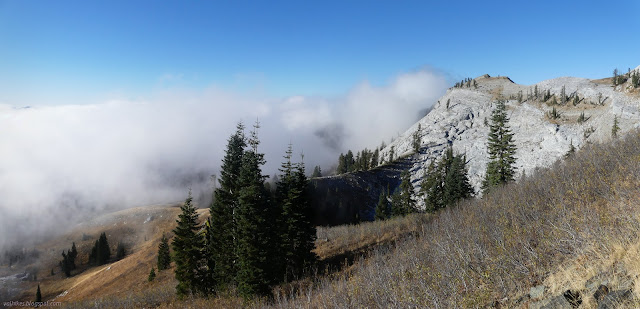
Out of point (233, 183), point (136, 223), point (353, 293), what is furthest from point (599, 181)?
point (136, 223)

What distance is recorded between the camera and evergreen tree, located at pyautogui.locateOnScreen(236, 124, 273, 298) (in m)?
24.3

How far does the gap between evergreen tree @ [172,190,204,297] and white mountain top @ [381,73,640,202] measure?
99401mm

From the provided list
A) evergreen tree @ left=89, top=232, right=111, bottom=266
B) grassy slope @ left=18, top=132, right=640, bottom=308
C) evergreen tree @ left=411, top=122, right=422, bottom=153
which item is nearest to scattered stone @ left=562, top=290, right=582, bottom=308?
grassy slope @ left=18, top=132, right=640, bottom=308

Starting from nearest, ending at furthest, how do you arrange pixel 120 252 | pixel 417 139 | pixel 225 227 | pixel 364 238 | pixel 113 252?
pixel 225 227
pixel 364 238
pixel 120 252
pixel 113 252
pixel 417 139

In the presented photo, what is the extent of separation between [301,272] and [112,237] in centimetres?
11960

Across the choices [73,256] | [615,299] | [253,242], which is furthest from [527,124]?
[73,256]

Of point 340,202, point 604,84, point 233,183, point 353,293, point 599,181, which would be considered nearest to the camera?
point 353,293

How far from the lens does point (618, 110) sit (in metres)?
103

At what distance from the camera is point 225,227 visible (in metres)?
31.9

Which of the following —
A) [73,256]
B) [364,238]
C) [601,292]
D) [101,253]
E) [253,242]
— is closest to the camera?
[601,292]

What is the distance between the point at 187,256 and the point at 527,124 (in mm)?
150283

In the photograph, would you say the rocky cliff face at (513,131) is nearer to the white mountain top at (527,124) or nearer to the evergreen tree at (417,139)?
the white mountain top at (527,124)

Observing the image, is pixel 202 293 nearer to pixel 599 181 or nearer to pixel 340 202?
pixel 599 181

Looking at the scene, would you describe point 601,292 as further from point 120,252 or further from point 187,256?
point 120,252
